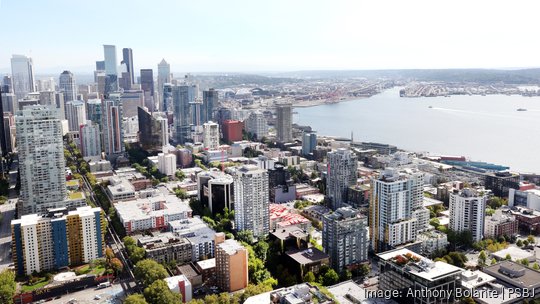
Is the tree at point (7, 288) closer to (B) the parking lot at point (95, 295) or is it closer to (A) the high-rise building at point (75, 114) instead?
(B) the parking lot at point (95, 295)

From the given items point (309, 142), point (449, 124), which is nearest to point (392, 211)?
point (309, 142)

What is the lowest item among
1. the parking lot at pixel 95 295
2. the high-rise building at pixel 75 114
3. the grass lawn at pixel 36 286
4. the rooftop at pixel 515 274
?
the parking lot at pixel 95 295

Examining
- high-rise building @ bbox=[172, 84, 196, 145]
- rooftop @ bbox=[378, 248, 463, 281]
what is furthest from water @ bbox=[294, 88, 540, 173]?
rooftop @ bbox=[378, 248, 463, 281]

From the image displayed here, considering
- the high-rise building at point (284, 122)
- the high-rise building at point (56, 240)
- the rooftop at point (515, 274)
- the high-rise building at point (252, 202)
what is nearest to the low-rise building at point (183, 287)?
the high-rise building at point (56, 240)

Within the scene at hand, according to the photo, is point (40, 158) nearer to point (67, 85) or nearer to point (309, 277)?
point (309, 277)

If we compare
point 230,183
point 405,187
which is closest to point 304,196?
point 230,183

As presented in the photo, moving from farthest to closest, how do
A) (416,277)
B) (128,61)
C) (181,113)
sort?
(128,61) < (181,113) < (416,277)

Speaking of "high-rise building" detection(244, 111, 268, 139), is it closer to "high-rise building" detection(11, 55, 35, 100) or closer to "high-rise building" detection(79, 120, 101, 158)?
"high-rise building" detection(79, 120, 101, 158)

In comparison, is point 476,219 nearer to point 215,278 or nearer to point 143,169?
point 215,278
